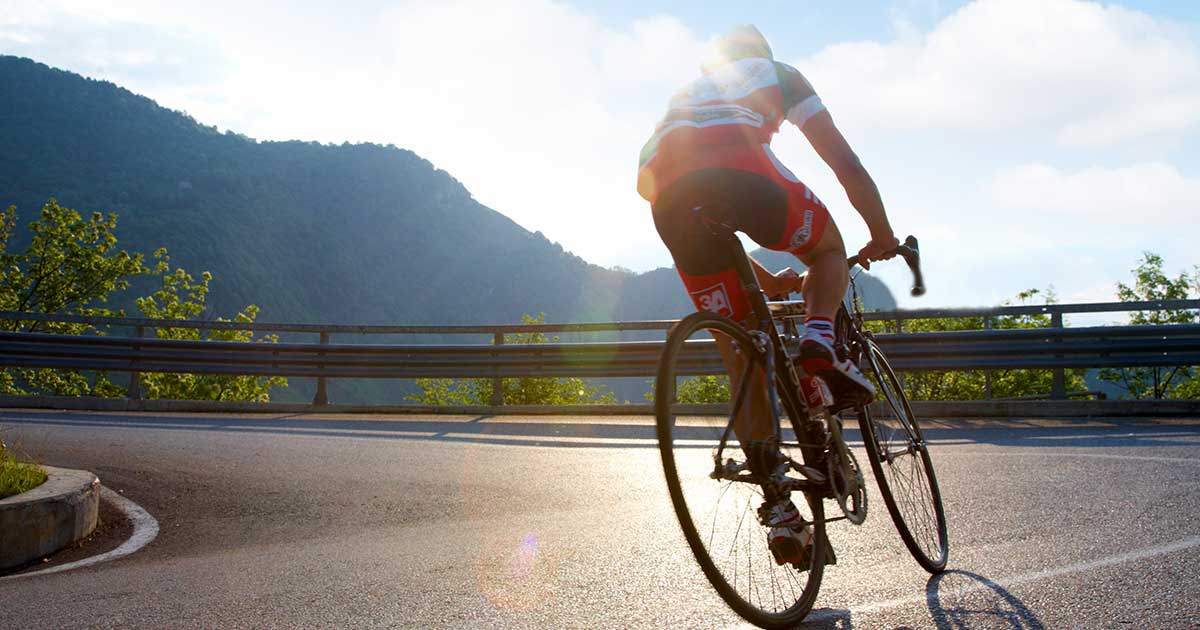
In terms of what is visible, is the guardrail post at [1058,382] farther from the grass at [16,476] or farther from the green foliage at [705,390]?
the green foliage at [705,390]

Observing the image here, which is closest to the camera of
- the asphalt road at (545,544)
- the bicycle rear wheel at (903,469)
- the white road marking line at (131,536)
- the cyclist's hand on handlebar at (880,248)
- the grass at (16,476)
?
the asphalt road at (545,544)

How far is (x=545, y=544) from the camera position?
14.5ft

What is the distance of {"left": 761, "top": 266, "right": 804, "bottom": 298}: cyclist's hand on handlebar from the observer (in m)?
3.46

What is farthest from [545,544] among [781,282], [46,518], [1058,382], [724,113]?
[1058,382]

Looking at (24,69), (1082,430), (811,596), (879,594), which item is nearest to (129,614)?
(811,596)

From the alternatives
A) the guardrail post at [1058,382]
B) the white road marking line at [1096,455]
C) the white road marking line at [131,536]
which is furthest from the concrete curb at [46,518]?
the guardrail post at [1058,382]

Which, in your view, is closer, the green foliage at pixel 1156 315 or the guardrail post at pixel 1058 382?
the guardrail post at pixel 1058 382

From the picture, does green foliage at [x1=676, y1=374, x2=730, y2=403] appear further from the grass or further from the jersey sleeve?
the jersey sleeve

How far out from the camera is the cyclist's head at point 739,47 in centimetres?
311

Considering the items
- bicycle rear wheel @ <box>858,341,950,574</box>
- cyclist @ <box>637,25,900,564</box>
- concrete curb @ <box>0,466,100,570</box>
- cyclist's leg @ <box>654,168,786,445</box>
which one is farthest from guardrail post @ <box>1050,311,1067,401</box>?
concrete curb @ <box>0,466,100,570</box>

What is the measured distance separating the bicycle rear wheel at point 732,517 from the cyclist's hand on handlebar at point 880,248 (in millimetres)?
714

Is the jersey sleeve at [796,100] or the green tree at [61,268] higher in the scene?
the green tree at [61,268]

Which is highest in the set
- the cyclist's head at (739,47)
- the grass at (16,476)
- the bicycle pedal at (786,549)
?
the cyclist's head at (739,47)

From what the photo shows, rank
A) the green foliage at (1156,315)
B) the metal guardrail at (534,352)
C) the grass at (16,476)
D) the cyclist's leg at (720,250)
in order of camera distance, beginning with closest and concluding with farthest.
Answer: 1. the cyclist's leg at (720,250)
2. the grass at (16,476)
3. the metal guardrail at (534,352)
4. the green foliage at (1156,315)
